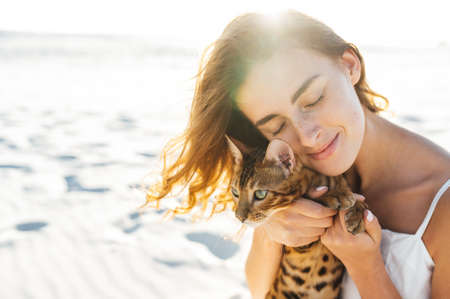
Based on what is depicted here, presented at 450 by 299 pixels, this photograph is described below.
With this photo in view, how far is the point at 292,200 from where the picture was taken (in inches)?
77.9

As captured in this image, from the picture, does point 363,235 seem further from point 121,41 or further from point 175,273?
point 121,41

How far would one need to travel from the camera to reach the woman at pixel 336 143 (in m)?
1.80

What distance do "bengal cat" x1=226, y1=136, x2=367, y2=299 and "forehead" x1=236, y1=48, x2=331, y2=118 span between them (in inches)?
9.0

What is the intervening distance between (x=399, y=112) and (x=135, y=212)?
4772 millimetres

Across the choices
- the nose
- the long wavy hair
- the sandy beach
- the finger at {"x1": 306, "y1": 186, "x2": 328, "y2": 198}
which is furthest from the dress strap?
the sandy beach

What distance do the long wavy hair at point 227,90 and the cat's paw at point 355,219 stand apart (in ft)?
2.21

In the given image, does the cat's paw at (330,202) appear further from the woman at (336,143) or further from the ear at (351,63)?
the ear at (351,63)

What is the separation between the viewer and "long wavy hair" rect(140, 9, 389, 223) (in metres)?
1.91

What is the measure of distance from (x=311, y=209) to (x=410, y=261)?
47cm

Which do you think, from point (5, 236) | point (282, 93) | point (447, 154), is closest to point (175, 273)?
point (5, 236)

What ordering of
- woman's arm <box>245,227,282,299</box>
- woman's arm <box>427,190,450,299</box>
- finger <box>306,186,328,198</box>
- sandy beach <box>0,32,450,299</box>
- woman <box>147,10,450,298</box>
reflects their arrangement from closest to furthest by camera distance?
woman's arm <box>427,190,450,299</box> → woman <box>147,10,450,298</box> → finger <box>306,186,328,198</box> → woman's arm <box>245,227,282,299</box> → sandy beach <box>0,32,450,299</box>

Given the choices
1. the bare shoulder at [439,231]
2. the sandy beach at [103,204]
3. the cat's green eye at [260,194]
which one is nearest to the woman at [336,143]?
the bare shoulder at [439,231]

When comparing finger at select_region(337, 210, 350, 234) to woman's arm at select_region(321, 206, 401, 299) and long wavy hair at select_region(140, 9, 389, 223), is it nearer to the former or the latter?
woman's arm at select_region(321, 206, 401, 299)

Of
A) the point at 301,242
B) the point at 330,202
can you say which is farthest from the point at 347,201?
the point at 301,242
